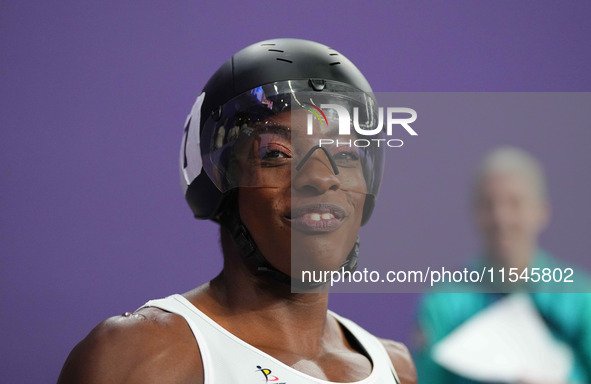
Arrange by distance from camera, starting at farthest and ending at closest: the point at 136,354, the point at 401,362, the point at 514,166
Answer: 1. the point at 401,362
2. the point at 136,354
3. the point at 514,166

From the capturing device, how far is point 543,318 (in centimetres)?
100

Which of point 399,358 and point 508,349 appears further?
point 399,358

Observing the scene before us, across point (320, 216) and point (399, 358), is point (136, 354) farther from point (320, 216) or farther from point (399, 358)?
point (399, 358)

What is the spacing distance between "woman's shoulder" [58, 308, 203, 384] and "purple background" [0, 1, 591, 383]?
67 cm

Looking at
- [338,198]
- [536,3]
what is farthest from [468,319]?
[536,3]

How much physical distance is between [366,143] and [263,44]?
1.05 feet

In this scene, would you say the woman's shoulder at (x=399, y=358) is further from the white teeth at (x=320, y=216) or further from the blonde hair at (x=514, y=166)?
the blonde hair at (x=514, y=166)

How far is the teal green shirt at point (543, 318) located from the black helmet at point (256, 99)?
494mm

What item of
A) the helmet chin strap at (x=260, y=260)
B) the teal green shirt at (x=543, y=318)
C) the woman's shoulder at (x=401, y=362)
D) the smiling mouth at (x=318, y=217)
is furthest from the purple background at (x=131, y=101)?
the teal green shirt at (x=543, y=318)

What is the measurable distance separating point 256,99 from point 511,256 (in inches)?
27.1

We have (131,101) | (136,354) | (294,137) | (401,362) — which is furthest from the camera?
(131,101)

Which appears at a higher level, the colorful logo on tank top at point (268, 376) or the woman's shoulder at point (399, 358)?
the colorful logo on tank top at point (268, 376)

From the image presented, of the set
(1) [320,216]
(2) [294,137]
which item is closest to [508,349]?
(1) [320,216]

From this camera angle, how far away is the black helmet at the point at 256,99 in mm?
1511
